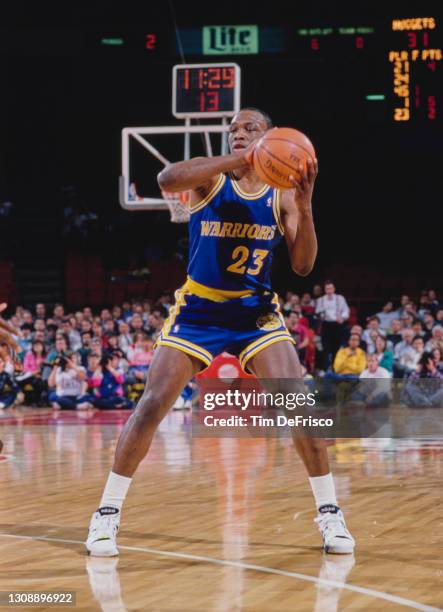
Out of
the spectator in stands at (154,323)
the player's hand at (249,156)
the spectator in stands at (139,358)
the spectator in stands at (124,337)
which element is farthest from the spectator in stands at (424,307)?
the player's hand at (249,156)

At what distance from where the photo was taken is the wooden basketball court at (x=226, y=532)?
412 centimetres

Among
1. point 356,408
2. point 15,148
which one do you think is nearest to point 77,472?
point 356,408

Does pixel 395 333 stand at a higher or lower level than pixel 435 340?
higher

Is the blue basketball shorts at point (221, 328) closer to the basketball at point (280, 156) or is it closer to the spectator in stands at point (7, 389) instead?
the basketball at point (280, 156)

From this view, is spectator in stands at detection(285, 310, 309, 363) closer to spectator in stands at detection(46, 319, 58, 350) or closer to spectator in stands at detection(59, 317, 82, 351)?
spectator in stands at detection(59, 317, 82, 351)

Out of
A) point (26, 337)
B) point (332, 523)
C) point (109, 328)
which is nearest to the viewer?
point (332, 523)

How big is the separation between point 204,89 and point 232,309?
1048cm

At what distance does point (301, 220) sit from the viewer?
4.98 m

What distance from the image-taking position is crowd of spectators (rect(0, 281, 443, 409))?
49.5ft

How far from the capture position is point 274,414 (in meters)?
13.7

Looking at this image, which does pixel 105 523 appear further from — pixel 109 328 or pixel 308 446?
pixel 109 328

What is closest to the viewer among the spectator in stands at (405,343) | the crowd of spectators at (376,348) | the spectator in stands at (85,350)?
the crowd of spectators at (376,348)

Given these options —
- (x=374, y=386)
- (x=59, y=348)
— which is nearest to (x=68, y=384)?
(x=59, y=348)

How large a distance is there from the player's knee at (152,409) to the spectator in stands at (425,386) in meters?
10.4
